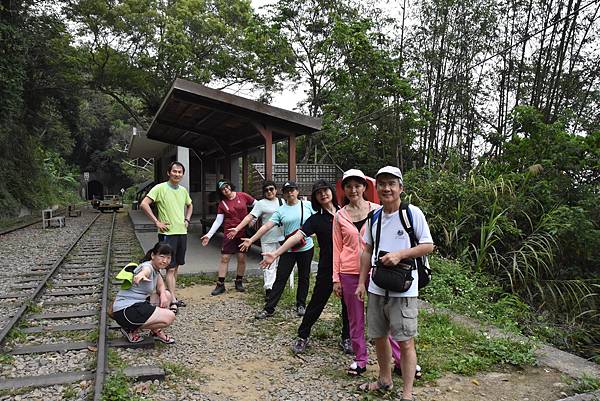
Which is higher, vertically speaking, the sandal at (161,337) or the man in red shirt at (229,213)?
the man in red shirt at (229,213)

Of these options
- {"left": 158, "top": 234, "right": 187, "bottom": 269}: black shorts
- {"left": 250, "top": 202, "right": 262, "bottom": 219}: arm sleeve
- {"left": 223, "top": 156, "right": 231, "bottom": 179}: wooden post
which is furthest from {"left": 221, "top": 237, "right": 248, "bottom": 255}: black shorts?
{"left": 223, "top": 156, "right": 231, "bottom": 179}: wooden post

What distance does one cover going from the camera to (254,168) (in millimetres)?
17406

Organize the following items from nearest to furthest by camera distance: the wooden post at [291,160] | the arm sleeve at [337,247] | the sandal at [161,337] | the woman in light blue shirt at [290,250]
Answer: the arm sleeve at [337,247] < the sandal at [161,337] < the woman in light blue shirt at [290,250] < the wooden post at [291,160]

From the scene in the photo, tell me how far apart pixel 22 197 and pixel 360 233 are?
76.4 feet

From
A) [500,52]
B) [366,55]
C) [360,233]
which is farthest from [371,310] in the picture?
[366,55]

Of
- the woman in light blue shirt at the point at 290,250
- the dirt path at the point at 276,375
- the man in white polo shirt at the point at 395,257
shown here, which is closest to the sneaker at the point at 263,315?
the woman in light blue shirt at the point at 290,250

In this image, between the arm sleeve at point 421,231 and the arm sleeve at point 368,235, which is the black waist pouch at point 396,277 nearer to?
the arm sleeve at point 421,231

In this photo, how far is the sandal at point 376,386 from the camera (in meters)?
3.53

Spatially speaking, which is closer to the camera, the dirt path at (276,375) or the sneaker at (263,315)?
the dirt path at (276,375)

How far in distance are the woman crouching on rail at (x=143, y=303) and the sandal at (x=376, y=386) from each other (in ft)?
6.47

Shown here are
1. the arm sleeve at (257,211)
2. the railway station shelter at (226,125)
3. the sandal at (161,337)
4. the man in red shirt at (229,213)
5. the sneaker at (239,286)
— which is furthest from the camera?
the railway station shelter at (226,125)

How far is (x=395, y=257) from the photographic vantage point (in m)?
3.01

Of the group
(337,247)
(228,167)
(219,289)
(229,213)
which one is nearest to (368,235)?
(337,247)

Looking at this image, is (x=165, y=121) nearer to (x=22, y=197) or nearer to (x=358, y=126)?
(x=358, y=126)
